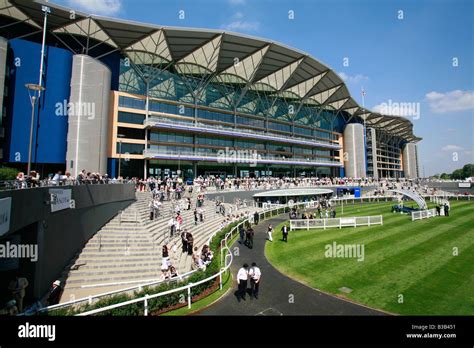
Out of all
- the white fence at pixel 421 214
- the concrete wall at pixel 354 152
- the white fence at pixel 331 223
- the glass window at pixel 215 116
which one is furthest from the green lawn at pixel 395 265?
the concrete wall at pixel 354 152

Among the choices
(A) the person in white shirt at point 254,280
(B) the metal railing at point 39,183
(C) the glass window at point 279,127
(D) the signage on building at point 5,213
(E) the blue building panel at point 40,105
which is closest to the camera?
(D) the signage on building at point 5,213

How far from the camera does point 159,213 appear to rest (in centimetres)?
2066

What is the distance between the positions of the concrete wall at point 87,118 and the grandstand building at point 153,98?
140 millimetres

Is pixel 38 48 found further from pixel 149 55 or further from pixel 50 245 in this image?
pixel 50 245

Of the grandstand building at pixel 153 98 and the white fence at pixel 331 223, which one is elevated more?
the grandstand building at pixel 153 98

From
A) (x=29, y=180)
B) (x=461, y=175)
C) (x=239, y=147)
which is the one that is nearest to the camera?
(x=29, y=180)

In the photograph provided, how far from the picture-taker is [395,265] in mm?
12406

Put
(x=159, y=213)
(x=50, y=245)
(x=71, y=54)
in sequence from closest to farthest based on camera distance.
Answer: (x=50, y=245), (x=159, y=213), (x=71, y=54)

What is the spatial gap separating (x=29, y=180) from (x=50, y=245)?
3064mm

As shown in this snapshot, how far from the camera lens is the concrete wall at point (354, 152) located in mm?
81250

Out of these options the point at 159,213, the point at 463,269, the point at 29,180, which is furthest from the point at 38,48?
the point at 463,269

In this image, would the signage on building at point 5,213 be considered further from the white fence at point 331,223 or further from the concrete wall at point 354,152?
the concrete wall at point 354,152

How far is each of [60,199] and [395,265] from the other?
16156 millimetres

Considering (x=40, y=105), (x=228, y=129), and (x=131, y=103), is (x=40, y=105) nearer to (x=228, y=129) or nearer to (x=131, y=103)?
(x=131, y=103)
